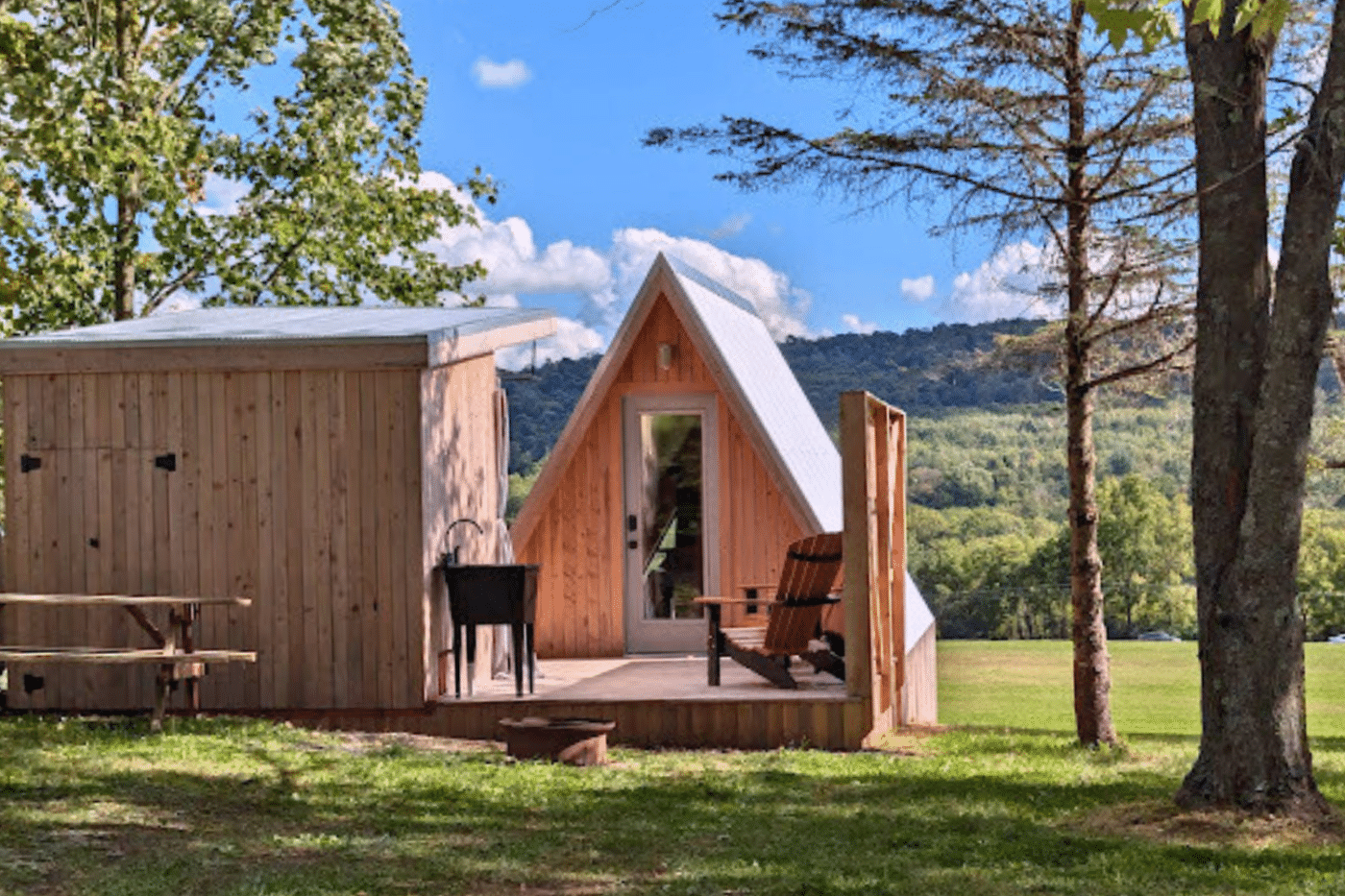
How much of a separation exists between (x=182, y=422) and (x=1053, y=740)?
6.13 metres

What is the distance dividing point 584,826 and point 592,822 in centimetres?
11

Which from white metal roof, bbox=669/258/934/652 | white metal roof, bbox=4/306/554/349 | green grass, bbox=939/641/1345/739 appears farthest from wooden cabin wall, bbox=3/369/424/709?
green grass, bbox=939/641/1345/739

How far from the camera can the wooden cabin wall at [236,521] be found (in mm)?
11047

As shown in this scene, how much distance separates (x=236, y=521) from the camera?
1120 cm

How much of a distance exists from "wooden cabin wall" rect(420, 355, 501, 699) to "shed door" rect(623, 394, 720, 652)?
189 cm

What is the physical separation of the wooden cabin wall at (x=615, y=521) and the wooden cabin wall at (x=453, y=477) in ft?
5.81

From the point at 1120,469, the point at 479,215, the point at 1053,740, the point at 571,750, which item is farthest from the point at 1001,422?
the point at 571,750

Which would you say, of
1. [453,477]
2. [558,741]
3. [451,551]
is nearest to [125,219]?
[453,477]

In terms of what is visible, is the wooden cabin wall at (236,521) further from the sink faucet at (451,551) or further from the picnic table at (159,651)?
the sink faucet at (451,551)

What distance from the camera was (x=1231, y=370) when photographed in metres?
7.82

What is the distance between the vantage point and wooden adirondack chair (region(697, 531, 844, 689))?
1145 centimetres

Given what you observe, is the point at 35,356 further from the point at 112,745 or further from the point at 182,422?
the point at 112,745

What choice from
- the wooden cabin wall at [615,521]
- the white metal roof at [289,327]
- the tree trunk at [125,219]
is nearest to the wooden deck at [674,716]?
the white metal roof at [289,327]

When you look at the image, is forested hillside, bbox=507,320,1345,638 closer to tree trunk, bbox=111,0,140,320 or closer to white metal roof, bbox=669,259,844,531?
tree trunk, bbox=111,0,140,320
